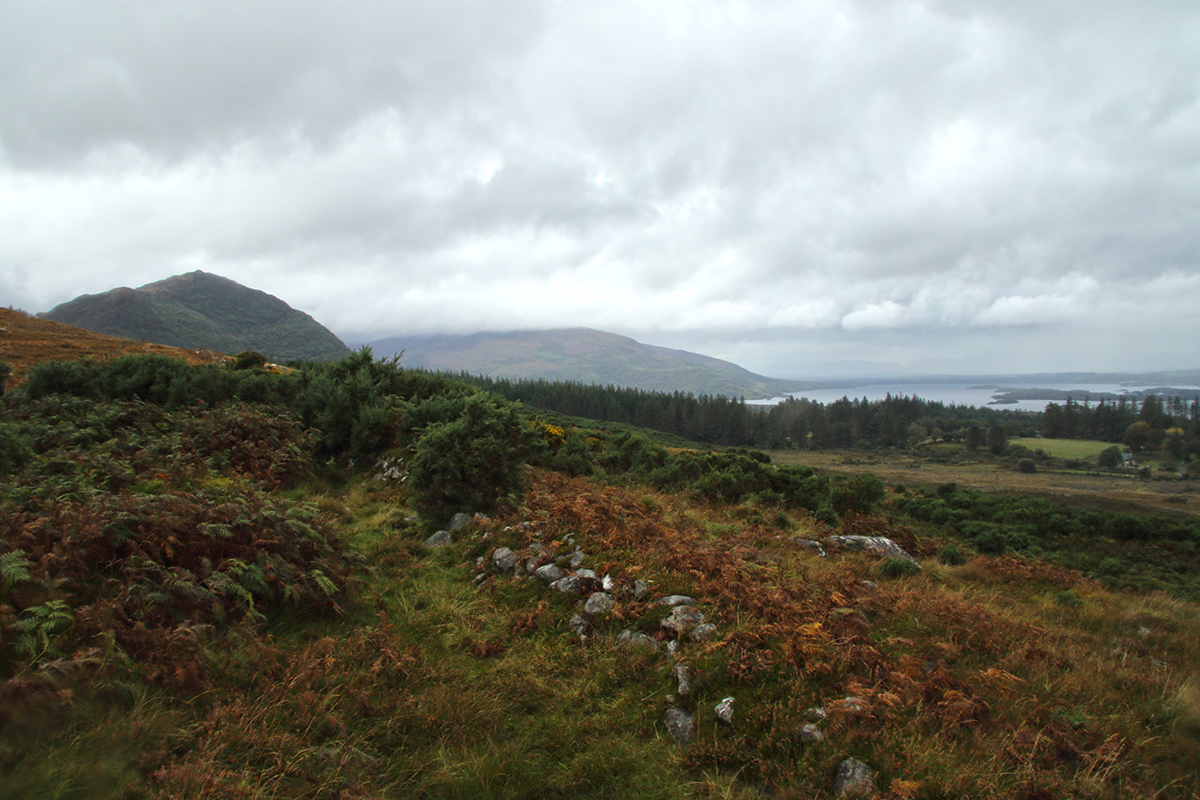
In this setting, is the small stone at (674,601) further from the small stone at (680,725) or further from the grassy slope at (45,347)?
the grassy slope at (45,347)

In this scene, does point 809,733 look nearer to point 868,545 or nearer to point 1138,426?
point 868,545

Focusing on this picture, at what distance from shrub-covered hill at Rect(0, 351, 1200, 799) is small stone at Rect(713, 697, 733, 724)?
0.03m

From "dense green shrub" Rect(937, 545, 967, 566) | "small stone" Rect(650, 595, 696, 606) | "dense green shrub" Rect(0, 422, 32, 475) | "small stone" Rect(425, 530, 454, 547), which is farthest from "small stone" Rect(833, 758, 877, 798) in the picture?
"dense green shrub" Rect(937, 545, 967, 566)

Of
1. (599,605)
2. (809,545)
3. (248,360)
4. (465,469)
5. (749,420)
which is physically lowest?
(749,420)

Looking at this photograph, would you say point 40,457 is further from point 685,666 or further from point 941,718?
point 941,718

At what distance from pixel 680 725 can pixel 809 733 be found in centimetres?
99

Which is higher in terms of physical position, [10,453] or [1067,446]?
[10,453]

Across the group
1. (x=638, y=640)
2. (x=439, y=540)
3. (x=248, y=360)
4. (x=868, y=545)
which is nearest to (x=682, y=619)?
(x=638, y=640)

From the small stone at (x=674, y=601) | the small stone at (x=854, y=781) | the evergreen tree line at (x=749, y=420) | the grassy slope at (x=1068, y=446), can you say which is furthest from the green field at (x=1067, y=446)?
the small stone at (x=854, y=781)

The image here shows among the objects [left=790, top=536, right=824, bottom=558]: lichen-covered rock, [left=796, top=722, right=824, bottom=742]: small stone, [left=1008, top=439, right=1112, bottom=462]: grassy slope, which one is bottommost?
[left=1008, top=439, right=1112, bottom=462]: grassy slope

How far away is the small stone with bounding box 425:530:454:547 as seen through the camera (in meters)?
7.85

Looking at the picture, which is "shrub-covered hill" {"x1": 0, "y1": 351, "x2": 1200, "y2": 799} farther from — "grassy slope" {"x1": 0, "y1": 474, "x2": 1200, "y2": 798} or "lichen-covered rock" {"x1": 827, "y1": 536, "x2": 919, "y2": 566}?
"lichen-covered rock" {"x1": 827, "y1": 536, "x2": 919, "y2": 566}

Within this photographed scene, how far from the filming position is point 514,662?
4.73 meters

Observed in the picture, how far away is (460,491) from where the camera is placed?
8.82 m
